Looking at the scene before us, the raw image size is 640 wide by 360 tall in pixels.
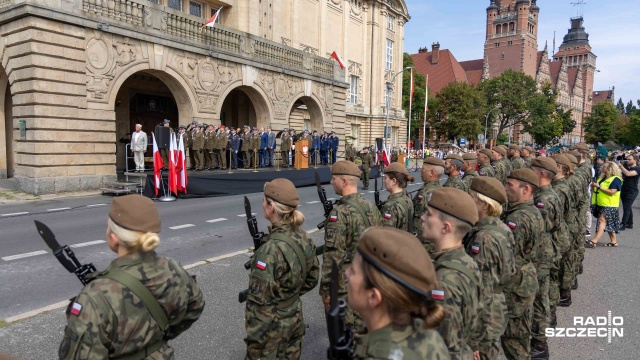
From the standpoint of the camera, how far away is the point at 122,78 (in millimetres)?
16328

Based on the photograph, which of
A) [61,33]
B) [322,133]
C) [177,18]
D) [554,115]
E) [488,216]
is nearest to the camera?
[488,216]

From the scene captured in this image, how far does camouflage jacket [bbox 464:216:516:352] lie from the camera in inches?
133

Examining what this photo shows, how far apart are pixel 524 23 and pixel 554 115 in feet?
82.4

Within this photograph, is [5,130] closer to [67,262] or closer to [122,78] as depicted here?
[122,78]

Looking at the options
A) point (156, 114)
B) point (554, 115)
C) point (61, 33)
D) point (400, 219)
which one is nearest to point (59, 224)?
point (61, 33)

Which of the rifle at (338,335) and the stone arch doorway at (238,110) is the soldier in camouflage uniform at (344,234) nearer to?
the rifle at (338,335)

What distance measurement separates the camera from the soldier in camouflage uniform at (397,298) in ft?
5.50

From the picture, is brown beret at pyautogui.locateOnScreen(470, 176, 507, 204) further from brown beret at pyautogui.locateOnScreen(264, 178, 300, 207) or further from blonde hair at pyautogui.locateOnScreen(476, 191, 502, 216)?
brown beret at pyautogui.locateOnScreen(264, 178, 300, 207)

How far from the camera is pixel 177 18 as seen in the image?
18.2 m

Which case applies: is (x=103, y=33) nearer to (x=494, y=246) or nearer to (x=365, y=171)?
(x=365, y=171)

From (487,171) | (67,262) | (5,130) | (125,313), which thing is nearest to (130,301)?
(125,313)

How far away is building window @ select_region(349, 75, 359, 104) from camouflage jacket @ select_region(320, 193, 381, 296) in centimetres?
3937

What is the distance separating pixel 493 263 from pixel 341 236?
1.46 m

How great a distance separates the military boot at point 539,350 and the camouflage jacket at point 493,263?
5.16 ft
